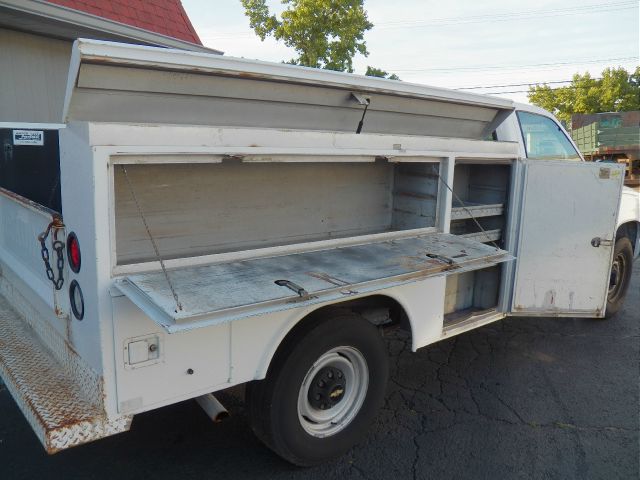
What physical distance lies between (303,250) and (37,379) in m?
1.52

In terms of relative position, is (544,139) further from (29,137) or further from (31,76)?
(31,76)

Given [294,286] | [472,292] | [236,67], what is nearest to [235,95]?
[236,67]

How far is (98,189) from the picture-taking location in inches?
85.7

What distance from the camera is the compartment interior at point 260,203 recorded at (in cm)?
289

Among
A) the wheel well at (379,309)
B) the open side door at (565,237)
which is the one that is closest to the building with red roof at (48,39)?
the wheel well at (379,309)

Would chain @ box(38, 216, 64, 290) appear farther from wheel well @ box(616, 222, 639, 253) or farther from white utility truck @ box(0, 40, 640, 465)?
wheel well @ box(616, 222, 639, 253)

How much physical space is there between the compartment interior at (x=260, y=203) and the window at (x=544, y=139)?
5.45 feet

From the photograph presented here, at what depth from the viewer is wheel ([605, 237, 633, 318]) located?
563 cm

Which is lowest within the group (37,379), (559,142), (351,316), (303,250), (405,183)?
(37,379)

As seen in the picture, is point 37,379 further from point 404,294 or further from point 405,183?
point 405,183

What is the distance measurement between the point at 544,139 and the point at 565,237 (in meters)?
1.28

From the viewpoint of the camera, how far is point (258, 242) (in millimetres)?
3441

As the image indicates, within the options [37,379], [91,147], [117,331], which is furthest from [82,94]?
[37,379]

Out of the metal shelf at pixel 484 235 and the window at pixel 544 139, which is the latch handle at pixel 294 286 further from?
the window at pixel 544 139
